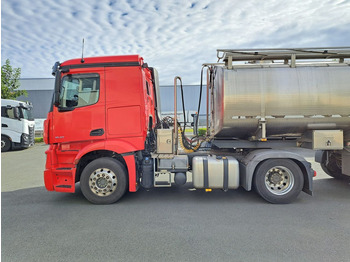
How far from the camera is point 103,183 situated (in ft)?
15.1

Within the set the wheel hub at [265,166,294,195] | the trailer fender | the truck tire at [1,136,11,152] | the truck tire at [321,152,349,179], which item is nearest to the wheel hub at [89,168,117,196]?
the trailer fender

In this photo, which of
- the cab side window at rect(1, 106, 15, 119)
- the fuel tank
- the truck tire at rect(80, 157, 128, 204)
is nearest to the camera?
the fuel tank

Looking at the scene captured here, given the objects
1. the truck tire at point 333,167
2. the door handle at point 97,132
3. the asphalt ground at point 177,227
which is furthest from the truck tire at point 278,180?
the door handle at point 97,132

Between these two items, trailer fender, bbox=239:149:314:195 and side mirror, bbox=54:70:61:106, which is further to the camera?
trailer fender, bbox=239:149:314:195

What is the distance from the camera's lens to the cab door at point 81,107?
4.57 metres

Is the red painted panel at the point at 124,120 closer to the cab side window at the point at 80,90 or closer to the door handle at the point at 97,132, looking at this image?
the door handle at the point at 97,132

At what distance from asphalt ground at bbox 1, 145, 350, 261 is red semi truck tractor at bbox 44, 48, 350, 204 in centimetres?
43

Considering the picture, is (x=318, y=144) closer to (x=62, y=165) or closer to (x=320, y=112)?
(x=320, y=112)

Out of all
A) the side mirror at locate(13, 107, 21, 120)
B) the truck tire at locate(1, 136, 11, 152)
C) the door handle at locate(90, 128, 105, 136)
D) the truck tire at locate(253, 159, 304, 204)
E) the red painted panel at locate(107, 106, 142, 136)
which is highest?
the side mirror at locate(13, 107, 21, 120)

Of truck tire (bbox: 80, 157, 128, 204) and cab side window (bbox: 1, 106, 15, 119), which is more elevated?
cab side window (bbox: 1, 106, 15, 119)

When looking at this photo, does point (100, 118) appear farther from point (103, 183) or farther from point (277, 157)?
point (277, 157)

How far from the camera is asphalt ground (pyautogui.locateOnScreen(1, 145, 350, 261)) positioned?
2.83m

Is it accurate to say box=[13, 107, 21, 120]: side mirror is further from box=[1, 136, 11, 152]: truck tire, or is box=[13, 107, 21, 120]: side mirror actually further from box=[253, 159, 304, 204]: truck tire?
box=[253, 159, 304, 204]: truck tire

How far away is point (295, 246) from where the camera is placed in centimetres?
295
